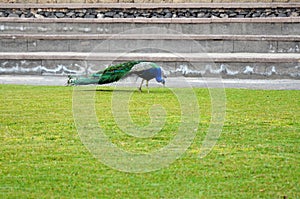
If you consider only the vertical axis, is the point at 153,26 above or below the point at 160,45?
above

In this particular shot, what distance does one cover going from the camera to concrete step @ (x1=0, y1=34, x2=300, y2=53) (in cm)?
1536

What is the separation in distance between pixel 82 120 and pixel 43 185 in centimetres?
315

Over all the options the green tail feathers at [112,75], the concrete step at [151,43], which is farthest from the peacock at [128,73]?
the concrete step at [151,43]

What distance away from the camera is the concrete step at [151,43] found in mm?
15359

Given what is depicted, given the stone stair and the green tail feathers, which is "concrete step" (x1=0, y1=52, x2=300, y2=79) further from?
the green tail feathers

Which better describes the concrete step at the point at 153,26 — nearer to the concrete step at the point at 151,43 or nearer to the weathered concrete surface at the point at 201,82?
the concrete step at the point at 151,43

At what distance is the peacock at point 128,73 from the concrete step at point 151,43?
3370 millimetres

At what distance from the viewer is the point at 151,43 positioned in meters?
15.7

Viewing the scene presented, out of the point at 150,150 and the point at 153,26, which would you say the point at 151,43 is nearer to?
the point at 153,26

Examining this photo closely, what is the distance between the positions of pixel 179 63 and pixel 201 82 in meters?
1.01

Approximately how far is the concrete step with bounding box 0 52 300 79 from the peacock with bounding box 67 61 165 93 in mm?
2523

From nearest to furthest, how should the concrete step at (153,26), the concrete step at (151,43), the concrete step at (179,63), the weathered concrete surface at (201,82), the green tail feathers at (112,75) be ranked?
the green tail feathers at (112,75) → the weathered concrete surface at (201,82) → the concrete step at (179,63) → the concrete step at (151,43) → the concrete step at (153,26)

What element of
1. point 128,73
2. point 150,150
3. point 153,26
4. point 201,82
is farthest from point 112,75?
point 150,150

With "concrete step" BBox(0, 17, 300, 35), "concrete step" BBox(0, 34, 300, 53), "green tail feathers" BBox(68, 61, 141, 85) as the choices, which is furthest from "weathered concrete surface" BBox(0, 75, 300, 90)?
"concrete step" BBox(0, 17, 300, 35)
